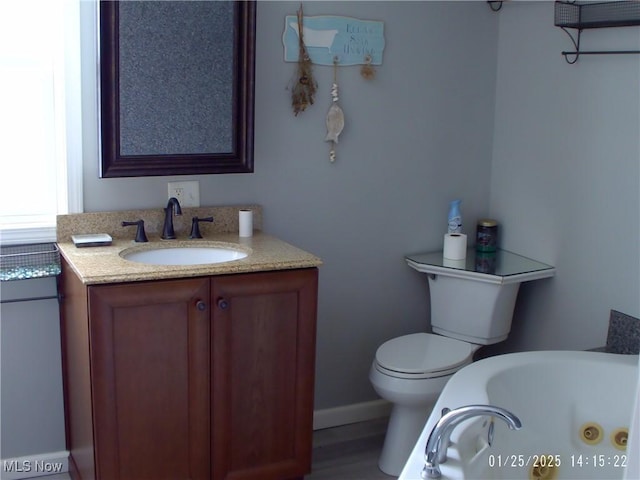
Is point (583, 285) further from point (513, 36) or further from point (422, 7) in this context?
point (422, 7)

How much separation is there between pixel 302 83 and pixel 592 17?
1.09 m

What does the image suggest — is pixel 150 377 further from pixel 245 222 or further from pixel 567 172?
pixel 567 172

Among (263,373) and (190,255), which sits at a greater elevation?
(190,255)

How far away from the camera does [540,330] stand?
327cm

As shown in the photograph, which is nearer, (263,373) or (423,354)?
(263,373)

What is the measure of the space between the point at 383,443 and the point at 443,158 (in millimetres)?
1239

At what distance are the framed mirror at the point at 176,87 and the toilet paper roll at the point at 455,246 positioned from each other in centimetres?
93

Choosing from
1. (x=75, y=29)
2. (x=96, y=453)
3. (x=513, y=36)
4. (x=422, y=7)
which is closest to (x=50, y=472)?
(x=96, y=453)

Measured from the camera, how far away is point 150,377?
238 centimetres

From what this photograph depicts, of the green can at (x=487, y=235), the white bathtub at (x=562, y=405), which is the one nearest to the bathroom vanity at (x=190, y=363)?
the white bathtub at (x=562, y=405)

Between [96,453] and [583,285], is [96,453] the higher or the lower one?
the lower one

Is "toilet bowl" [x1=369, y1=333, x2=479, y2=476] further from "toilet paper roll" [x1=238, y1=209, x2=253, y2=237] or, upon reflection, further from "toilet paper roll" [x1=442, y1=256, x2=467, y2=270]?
"toilet paper roll" [x1=238, y1=209, x2=253, y2=237]

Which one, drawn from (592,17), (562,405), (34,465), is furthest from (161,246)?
(592,17)

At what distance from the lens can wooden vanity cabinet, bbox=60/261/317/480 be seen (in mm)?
2324
